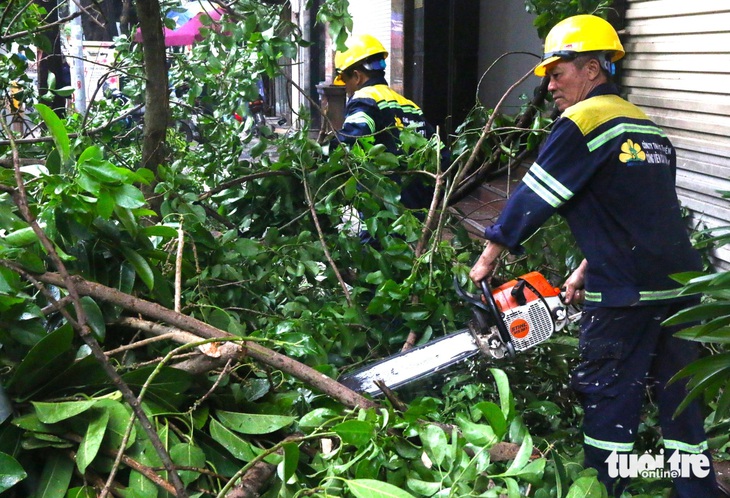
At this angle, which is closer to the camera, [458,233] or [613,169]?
[613,169]

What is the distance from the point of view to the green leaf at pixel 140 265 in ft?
7.65

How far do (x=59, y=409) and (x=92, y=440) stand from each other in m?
0.12

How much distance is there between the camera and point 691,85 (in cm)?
503

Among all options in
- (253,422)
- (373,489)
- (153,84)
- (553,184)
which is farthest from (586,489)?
(153,84)

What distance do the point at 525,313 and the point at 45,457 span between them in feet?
5.95

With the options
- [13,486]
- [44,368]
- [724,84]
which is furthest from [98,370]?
[724,84]

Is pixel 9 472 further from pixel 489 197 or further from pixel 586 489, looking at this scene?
pixel 489 197

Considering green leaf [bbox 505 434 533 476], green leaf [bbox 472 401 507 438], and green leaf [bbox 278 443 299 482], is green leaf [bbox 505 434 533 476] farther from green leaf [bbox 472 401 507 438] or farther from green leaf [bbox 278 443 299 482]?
green leaf [bbox 278 443 299 482]

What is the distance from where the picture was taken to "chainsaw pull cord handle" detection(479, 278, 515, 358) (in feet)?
10.2

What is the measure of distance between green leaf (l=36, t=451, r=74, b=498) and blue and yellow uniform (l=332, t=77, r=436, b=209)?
2839 millimetres

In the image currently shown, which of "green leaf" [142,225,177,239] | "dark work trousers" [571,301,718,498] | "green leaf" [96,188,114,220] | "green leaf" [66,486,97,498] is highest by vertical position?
"green leaf" [96,188,114,220]

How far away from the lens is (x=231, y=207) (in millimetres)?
4438

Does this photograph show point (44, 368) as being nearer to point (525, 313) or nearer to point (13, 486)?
point (13, 486)

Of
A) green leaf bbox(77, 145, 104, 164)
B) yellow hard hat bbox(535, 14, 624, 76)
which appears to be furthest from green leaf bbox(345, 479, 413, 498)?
yellow hard hat bbox(535, 14, 624, 76)
